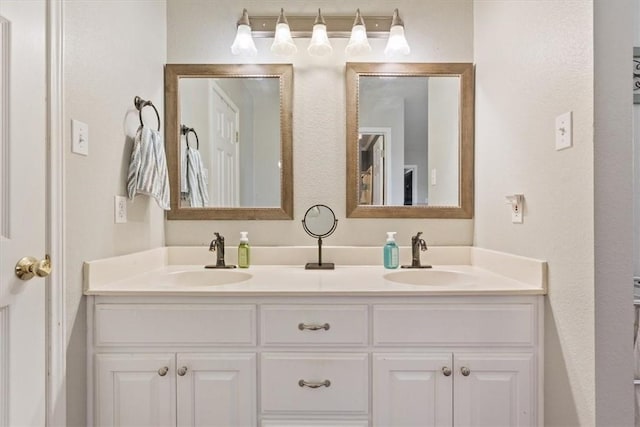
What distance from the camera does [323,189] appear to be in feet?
5.80

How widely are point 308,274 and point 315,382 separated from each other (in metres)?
0.45

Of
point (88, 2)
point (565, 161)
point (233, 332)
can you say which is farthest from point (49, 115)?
point (565, 161)

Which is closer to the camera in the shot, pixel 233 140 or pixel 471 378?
pixel 471 378

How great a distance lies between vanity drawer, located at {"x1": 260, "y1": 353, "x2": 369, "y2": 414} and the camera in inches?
46.4

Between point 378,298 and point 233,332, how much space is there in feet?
1.67

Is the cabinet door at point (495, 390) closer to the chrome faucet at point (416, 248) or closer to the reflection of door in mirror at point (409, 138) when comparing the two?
the chrome faucet at point (416, 248)

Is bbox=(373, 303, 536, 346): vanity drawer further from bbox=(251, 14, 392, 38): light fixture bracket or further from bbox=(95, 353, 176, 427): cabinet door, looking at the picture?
bbox=(251, 14, 392, 38): light fixture bracket

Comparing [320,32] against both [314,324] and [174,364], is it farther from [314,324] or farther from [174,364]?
[174,364]

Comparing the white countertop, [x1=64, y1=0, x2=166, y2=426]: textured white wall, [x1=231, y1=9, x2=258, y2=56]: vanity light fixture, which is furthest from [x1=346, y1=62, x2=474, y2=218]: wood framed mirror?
[x1=64, y1=0, x2=166, y2=426]: textured white wall

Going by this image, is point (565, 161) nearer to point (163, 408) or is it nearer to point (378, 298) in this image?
point (378, 298)

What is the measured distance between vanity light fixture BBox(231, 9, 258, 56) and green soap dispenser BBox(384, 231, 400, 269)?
44.7 inches

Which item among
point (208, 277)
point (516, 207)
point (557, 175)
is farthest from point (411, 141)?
point (208, 277)

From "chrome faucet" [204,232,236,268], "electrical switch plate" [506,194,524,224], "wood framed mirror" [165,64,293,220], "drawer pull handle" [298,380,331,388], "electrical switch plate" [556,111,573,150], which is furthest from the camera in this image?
"wood framed mirror" [165,64,293,220]

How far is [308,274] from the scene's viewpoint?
150 centimetres
